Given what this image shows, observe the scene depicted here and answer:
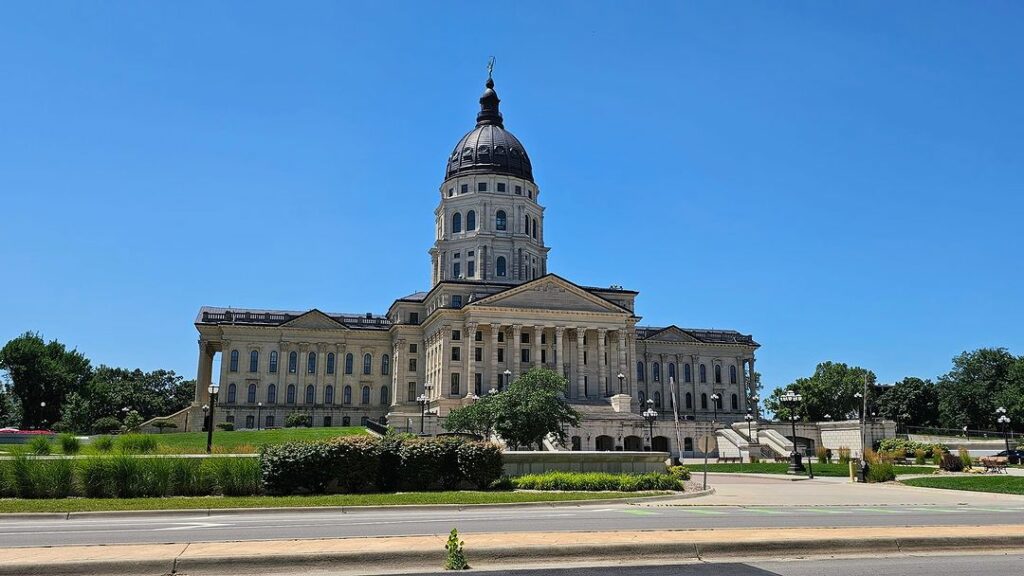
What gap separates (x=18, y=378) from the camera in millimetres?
91812

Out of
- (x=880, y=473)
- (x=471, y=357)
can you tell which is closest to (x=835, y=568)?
(x=880, y=473)

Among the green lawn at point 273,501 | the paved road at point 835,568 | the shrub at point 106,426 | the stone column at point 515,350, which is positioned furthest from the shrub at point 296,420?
the paved road at point 835,568

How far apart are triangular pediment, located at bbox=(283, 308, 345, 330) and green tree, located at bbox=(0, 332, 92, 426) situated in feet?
89.5

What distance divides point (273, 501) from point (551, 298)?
6506cm

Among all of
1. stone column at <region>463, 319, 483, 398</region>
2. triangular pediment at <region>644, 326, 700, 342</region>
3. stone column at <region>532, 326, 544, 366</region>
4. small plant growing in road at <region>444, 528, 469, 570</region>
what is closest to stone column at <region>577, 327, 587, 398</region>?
stone column at <region>532, 326, 544, 366</region>

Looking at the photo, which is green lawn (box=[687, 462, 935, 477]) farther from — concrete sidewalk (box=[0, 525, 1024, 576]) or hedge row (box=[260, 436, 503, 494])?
concrete sidewalk (box=[0, 525, 1024, 576])

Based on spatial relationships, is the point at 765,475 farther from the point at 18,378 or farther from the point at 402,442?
the point at 18,378

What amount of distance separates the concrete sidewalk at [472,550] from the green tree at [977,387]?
9768 cm

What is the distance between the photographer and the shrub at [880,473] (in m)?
36.9

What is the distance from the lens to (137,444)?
2802 centimetres

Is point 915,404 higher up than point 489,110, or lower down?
lower down

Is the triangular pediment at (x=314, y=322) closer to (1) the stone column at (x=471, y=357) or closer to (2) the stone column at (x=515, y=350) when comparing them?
(1) the stone column at (x=471, y=357)

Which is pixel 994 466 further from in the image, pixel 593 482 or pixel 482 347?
pixel 482 347

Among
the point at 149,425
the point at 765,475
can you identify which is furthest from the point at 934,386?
the point at 149,425
